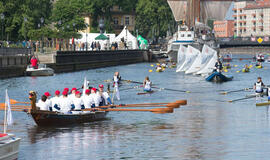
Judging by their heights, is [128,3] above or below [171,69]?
above

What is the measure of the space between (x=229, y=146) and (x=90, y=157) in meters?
7.26

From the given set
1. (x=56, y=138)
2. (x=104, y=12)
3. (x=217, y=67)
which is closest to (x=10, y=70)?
(x=217, y=67)

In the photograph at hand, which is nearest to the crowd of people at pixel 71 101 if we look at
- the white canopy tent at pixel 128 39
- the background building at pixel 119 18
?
the white canopy tent at pixel 128 39

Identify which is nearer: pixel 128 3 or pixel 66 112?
pixel 66 112

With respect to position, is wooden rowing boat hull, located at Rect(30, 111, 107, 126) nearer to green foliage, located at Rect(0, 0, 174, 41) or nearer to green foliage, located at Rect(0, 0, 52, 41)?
green foliage, located at Rect(0, 0, 174, 41)

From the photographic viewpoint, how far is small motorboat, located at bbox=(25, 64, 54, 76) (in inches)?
3236

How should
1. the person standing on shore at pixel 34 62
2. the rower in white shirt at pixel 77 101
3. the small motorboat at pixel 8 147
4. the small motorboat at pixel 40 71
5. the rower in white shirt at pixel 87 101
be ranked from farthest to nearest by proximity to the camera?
the small motorboat at pixel 40 71
the person standing on shore at pixel 34 62
the rower in white shirt at pixel 87 101
the rower in white shirt at pixel 77 101
the small motorboat at pixel 8 147

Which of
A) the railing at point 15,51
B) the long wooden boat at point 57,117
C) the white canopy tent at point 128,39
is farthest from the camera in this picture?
the white canopy tent at point 128,39

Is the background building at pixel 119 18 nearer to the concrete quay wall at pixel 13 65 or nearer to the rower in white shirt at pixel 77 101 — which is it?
the concrete quay wall at pixel 13 65

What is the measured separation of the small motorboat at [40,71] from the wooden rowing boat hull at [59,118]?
145 ft

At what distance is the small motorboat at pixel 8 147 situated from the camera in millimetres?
24469

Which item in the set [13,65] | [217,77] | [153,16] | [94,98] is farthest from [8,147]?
[153,16]

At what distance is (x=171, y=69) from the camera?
4377 inches

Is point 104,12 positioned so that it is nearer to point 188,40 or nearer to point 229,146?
point 188,40
